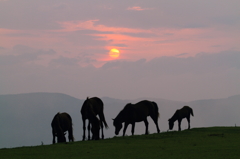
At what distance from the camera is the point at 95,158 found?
59.3 ft

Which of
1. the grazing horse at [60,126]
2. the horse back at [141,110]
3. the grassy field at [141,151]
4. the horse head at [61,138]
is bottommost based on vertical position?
the grassy field at [141,151]

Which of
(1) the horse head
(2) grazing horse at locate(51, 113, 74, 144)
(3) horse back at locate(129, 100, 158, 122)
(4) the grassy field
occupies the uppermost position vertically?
(3) horse back at locate(129, 100, 158, 122)

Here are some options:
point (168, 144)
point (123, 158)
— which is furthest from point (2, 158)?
point (168, 144)

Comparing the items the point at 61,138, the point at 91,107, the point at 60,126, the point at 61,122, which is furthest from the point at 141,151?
the point at 61,122

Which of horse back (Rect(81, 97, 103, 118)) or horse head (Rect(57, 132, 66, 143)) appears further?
horse back (Rect(81, 97, 103, 118))

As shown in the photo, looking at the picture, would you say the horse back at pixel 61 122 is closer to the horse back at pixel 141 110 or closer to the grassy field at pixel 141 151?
the horse back at pixel 141 110

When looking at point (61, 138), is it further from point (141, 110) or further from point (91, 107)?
point (141, 110)

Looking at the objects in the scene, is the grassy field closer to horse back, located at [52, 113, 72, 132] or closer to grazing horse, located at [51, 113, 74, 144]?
grazing horse, located at [51, 113, 74, 144]

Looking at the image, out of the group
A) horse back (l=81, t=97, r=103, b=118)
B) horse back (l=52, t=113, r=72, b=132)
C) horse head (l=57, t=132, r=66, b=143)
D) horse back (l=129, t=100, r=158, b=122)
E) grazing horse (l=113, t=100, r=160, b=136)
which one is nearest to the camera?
horse head (l=57, t=132, r=66, b=143)

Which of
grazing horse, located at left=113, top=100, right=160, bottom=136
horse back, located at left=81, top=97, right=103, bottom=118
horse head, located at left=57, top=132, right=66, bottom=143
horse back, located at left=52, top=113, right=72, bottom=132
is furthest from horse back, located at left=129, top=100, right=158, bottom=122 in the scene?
horse head, located at left=57, top=132, right=66, bottom=143

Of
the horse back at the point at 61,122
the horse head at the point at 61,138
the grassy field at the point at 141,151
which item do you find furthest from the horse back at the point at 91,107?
the grassy field at the point at 141,151

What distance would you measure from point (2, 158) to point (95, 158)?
4.72m

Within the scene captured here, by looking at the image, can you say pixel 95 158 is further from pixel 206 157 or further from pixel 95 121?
pixel 95 121

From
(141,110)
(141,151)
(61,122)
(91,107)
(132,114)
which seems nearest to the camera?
(141,151)
